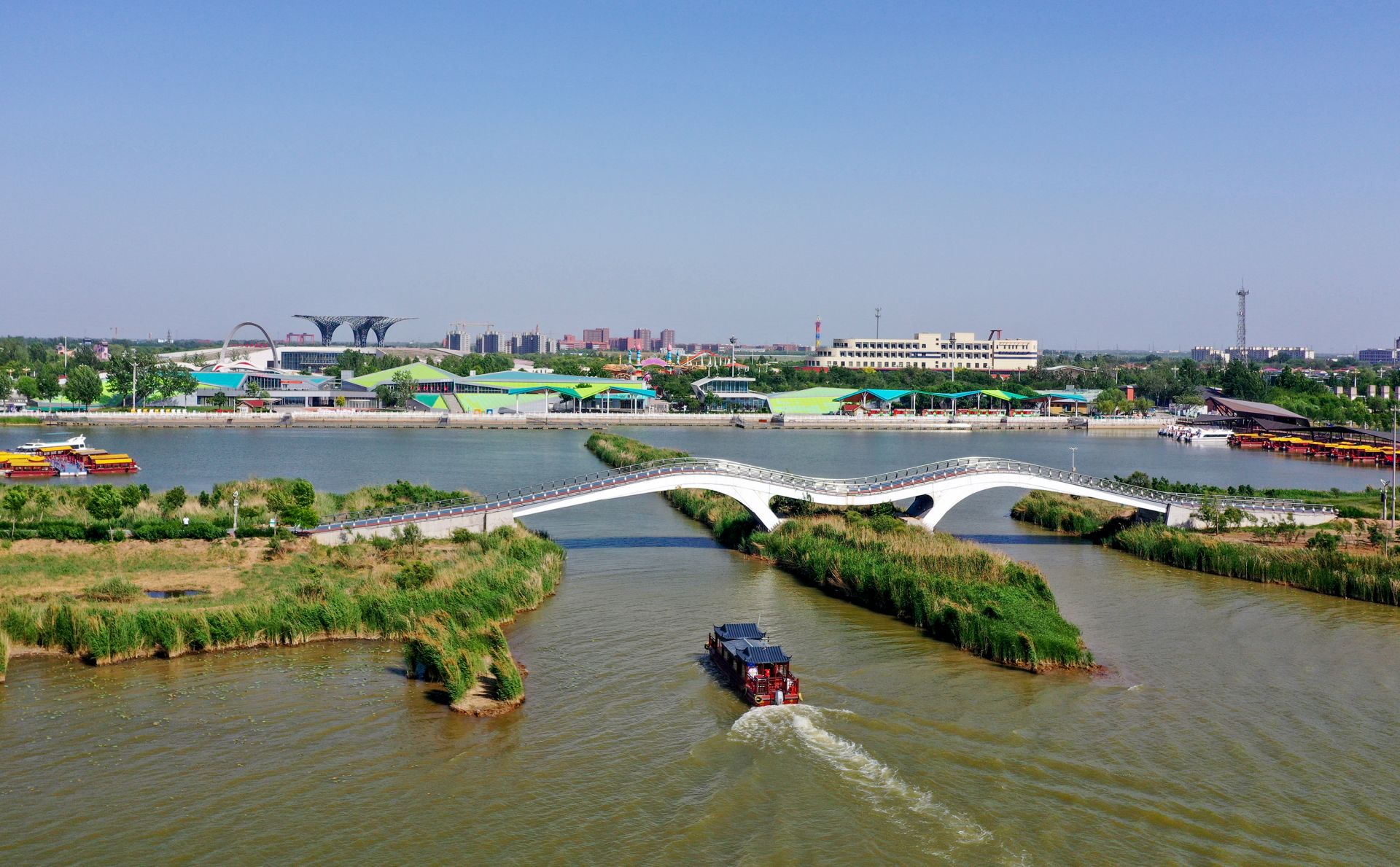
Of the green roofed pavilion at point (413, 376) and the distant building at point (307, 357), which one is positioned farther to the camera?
the distant building at point (307, 357)

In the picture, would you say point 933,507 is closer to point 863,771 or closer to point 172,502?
point 863,771

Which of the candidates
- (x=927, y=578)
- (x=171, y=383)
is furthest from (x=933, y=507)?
(x=171, y=383)

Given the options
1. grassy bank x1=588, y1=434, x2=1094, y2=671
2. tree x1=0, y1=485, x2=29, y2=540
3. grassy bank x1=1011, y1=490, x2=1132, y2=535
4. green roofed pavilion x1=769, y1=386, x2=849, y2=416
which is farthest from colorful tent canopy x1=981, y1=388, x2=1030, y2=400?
tree x1=0, y1=485, x2=29, y2=540

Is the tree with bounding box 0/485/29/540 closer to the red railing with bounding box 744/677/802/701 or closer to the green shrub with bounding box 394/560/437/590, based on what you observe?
the green shrub with bounding box 394/560/437/590

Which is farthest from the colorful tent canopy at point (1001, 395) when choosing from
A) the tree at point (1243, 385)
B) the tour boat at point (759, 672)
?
the tour boat at point (759, 672)

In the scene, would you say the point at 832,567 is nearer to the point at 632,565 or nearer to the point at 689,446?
the point at 632,565

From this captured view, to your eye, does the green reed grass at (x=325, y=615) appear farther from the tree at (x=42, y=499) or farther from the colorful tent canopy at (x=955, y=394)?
the colorful tent canopy at (x=955, y=394)
